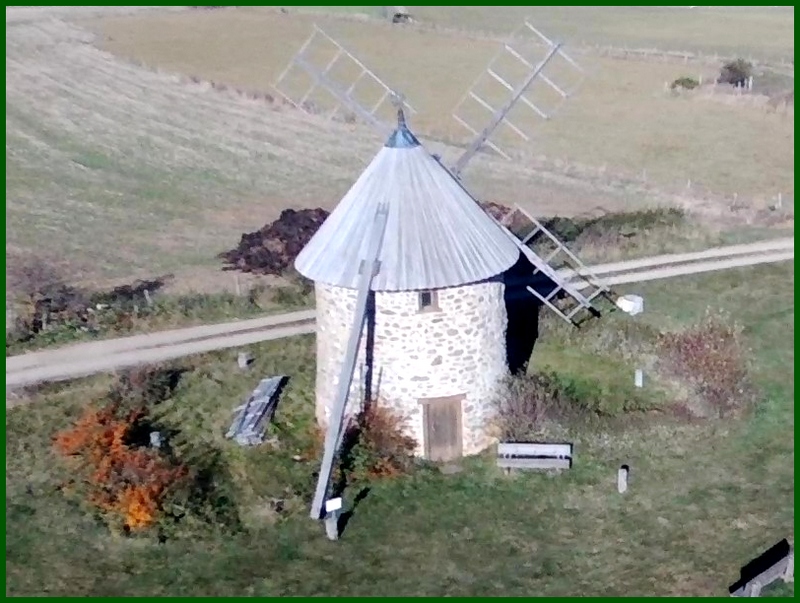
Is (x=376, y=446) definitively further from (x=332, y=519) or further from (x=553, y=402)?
(x=553, y=402)

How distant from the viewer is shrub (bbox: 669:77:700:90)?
4134 centimetres

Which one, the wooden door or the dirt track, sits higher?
the dirt track

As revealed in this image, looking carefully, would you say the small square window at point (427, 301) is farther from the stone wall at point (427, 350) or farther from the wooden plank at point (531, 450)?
the wooden plank at point (531, 450)

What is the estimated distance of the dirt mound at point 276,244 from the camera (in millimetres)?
31266

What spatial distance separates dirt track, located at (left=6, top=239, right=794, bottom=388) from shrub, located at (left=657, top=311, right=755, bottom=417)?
16.8 feet

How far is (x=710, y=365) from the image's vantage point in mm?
22625

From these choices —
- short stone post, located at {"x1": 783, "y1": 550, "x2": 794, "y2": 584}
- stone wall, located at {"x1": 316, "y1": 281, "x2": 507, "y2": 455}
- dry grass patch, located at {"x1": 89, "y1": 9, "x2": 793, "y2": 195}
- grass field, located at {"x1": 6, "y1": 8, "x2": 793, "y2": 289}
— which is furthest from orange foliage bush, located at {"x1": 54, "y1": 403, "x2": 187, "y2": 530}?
dry grass patch, located at {"x1": 89, "y1": 9, "x2": 793, "y2": 195}

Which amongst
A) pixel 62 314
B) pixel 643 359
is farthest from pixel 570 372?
pixel 62 314

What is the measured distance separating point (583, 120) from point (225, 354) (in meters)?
22.0

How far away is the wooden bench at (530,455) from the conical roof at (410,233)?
11.8 ft

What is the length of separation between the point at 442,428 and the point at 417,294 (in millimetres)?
2955

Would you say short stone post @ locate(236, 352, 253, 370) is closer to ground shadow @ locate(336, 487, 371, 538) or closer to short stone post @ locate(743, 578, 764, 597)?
ground shadow @ locate(336, 487, 371, 538)

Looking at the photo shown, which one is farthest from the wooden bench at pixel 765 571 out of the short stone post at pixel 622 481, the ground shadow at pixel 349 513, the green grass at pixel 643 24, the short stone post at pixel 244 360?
the green grass at pixel 643 24

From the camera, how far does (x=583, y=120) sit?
134ft
